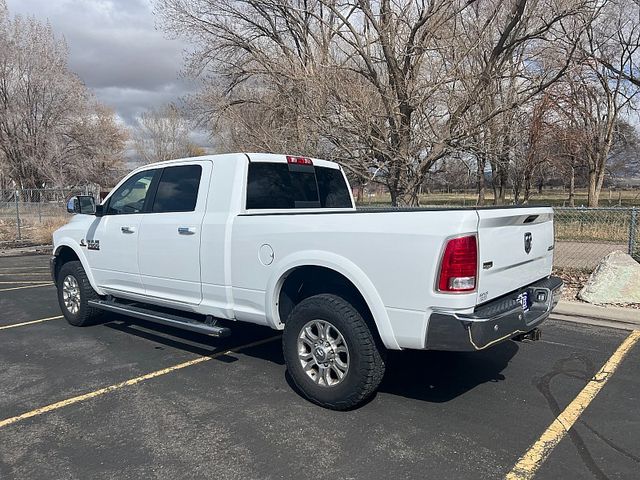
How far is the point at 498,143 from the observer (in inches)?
438

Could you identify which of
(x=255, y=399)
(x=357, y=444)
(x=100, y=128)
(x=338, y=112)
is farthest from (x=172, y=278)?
(x=100, y=128)

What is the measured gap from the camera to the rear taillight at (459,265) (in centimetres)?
327

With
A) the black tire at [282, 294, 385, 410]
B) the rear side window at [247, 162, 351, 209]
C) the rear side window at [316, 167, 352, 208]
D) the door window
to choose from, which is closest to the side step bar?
the black tire at [282, 294, 385, 410]

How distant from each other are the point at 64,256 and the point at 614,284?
24.1 ft

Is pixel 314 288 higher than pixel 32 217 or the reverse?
the reverse

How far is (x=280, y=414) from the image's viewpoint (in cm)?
389

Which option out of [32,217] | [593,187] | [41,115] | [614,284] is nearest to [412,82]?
[614,284]

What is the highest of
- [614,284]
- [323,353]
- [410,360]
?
[323,353]

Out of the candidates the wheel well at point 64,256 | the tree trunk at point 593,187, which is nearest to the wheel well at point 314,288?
the wheel well at point 64,256

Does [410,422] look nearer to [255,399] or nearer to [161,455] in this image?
[255,399]

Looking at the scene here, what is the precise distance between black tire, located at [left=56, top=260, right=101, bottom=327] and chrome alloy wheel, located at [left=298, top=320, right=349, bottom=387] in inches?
131

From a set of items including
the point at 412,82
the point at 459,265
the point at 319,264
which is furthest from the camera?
the point at 412,82

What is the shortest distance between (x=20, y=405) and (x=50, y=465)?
45.5 inches

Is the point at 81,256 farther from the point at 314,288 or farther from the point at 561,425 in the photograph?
the point at 561,425
